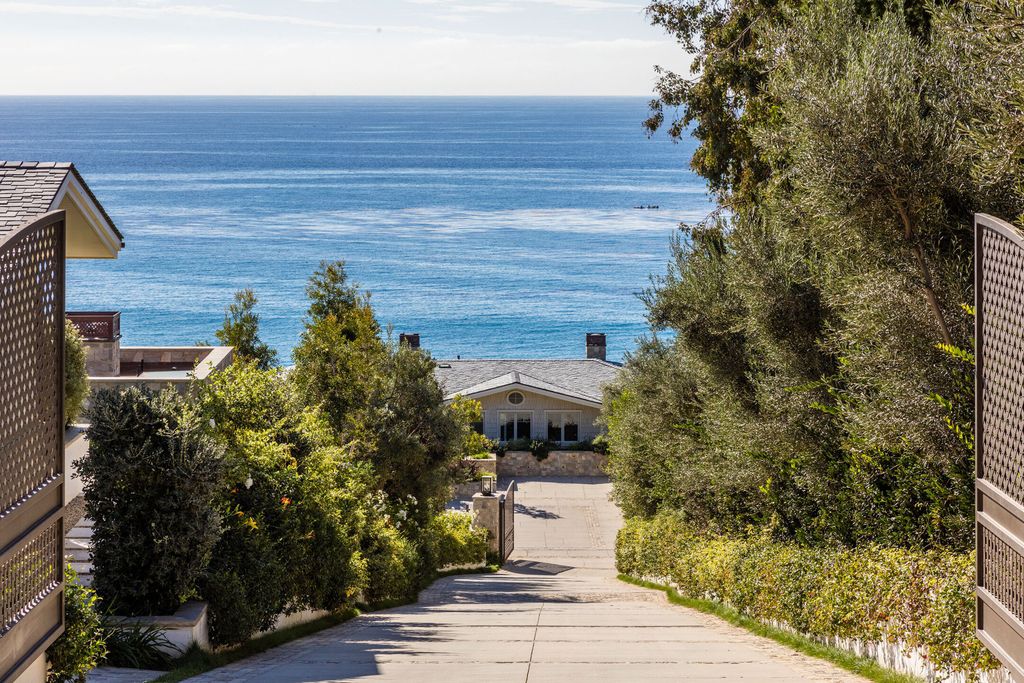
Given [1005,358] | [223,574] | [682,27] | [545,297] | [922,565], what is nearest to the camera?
[1005,358]

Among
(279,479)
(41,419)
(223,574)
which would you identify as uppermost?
(41,419)

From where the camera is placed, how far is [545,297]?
3575 inches

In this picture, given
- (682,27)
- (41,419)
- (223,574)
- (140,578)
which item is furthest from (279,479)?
(682,27)

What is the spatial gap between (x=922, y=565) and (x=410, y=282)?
87304 mm

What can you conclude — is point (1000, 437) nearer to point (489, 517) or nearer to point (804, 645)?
point (804, 645)

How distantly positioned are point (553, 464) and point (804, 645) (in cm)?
3155

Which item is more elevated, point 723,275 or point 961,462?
point 723,275

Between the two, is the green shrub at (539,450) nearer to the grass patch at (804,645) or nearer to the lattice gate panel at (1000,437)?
the grass patch at (804,645)

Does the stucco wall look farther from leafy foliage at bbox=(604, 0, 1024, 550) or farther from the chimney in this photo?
leafy foliage at bbox=(604, 0, 1024, 550)

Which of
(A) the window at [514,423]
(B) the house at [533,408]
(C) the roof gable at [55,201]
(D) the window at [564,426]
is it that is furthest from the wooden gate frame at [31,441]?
(D) the window at [564,426]

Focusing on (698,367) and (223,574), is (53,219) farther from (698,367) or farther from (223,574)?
(698,367)

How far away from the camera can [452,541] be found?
24.9 m

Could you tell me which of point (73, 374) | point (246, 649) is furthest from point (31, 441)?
point (73, 374)

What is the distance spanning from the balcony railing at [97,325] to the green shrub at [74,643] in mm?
13032
